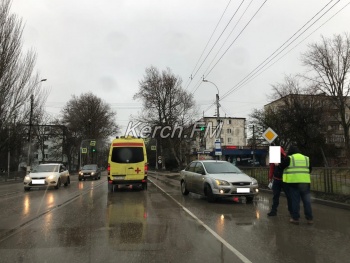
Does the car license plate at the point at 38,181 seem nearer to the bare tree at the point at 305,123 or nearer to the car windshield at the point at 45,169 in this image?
the car windshield at the point at 45,169

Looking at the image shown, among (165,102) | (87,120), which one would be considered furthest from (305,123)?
(87,120)

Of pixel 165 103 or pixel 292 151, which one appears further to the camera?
pixel 165 103

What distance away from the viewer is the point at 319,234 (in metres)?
7.43

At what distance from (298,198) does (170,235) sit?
11.3ft

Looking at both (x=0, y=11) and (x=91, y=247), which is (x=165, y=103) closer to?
(x=0, y=11)

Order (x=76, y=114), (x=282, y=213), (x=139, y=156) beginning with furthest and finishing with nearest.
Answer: (x=76, y=114), (x=139, y=156), (x=282, y=213)

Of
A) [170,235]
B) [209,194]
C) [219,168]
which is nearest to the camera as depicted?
[170,235]

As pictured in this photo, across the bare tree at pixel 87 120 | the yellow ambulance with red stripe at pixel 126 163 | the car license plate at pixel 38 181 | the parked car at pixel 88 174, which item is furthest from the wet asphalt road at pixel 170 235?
the bare tree at pixel 87 120

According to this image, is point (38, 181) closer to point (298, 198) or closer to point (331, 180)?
point (331, 180)

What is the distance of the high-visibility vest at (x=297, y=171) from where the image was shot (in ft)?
28.5

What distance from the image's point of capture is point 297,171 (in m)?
8.76

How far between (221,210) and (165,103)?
41388mm

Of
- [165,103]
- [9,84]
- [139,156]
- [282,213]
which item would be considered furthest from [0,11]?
[165,103]

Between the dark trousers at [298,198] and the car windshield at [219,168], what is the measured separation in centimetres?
498
